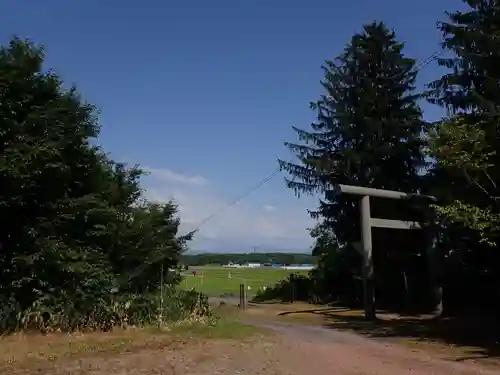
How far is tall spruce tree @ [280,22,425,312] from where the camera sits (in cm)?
2417

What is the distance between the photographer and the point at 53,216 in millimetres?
13469

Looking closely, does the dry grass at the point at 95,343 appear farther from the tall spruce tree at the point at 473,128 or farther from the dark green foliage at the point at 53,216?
the tall spruce tree at the point at 473,128

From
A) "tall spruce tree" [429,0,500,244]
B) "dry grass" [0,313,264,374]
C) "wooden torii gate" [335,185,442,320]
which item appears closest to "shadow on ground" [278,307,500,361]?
"wooden torii gate" [335,185,442,320]

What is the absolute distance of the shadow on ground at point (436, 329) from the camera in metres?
12.1

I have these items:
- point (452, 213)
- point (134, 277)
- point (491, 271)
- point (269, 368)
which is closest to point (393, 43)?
point (491, 271)

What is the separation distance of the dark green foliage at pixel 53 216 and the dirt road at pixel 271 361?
351 cm

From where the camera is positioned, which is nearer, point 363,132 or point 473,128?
point 473,128

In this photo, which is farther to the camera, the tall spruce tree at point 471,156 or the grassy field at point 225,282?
the grassy field at point 225,282

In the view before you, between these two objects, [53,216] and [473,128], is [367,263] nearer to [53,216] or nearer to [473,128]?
[473,128]

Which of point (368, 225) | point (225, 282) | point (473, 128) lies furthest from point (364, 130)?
point (225, 282)

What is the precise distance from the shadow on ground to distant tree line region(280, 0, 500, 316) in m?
1.75

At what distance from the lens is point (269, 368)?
8914 mm

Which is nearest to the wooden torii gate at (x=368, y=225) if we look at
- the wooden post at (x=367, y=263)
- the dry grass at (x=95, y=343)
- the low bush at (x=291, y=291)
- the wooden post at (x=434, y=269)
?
the wooden post at (x=367, y=263)

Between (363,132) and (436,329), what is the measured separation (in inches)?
448
